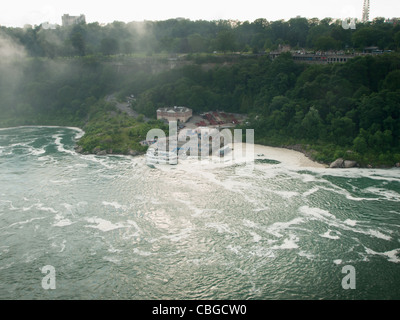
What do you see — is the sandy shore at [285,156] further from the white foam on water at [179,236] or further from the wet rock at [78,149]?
the wet rock at [78,149]

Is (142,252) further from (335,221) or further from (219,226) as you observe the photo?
(335,221)

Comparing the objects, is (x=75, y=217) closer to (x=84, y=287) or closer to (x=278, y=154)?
(x=84, y=287)

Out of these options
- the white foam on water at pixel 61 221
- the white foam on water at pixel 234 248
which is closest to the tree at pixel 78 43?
the white foam on water at pixel 61 221

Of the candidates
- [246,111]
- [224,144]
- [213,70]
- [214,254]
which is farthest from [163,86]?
[214,254]

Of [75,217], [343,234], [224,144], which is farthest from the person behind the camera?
[224,144]

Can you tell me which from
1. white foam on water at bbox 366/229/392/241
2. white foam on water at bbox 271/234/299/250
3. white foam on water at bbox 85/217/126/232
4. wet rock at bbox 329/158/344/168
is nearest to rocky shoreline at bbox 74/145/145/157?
white foam on water at bbox 85/217/126/232

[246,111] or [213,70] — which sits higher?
[213,70]

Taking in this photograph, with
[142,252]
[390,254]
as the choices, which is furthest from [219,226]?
[390,254]
